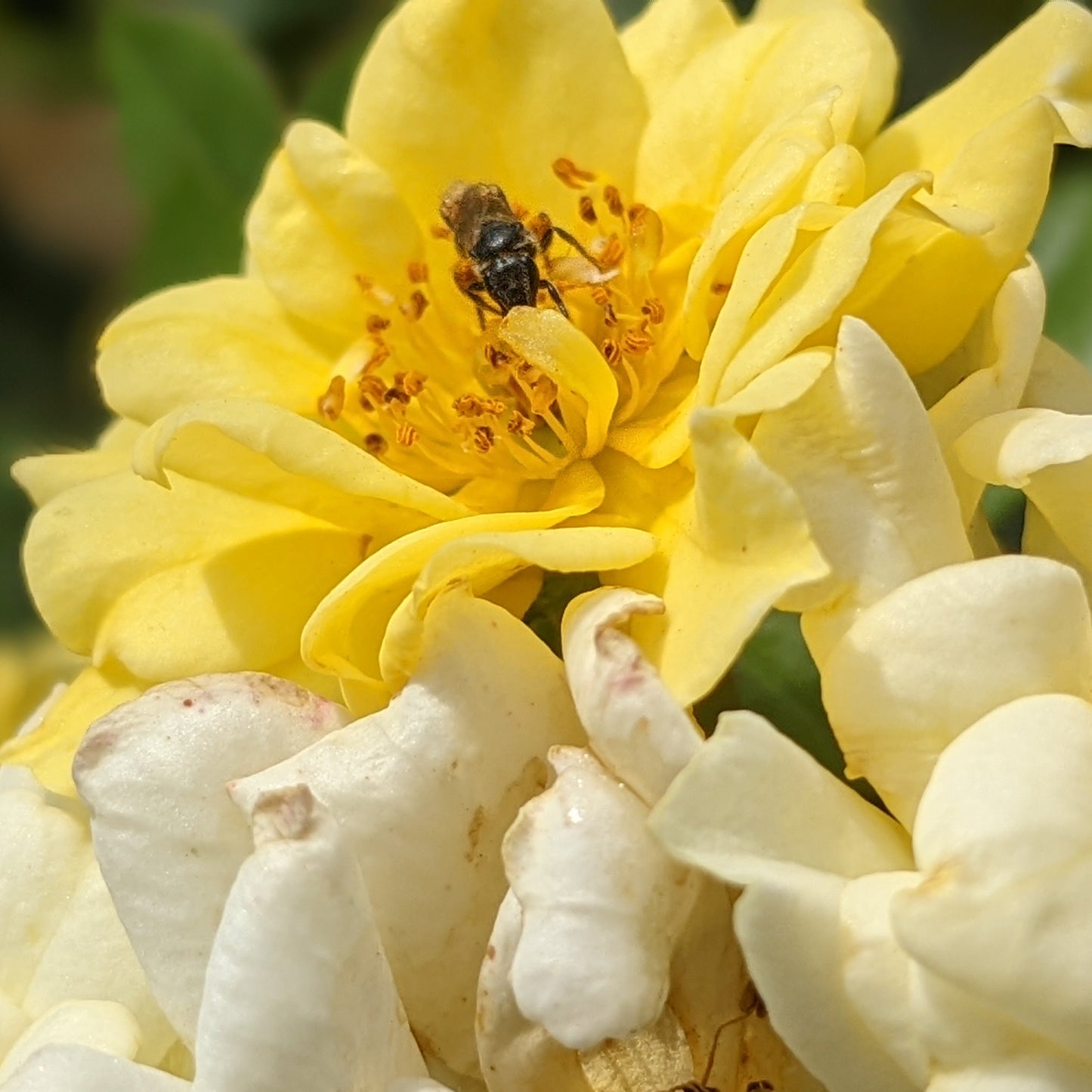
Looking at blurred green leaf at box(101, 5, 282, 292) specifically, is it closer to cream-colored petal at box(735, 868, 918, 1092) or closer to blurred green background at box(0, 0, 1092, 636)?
blurred green background at box(0, 0, 1092, 636)

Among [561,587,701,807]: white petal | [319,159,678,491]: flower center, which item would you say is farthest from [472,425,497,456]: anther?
[561,587,701,807]: white petal

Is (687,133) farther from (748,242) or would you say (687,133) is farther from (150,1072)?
(150,1072)

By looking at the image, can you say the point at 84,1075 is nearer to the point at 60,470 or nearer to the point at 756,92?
the point at 60,470

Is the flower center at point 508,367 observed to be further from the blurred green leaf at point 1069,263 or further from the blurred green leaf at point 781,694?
the blurred green leaf at point 1069,263

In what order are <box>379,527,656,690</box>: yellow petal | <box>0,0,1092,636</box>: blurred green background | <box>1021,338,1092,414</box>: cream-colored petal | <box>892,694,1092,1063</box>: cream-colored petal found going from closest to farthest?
<box>892,694,1092,1063</box>: cream-colored petal, <box>379,527,656,690</box>: yellow petal, <box>1021,338,1092,414</box>: cream-colored petal, <box>0,0,1092,636</box>: blurred green background

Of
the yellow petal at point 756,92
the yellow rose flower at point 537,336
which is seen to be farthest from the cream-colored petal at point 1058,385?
the yellow petal at point 756,92

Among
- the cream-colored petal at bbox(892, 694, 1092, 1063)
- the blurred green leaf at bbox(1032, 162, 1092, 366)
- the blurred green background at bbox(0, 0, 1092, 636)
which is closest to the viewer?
the cream-colored petal at bbox(892, 694, 1092, 1063)

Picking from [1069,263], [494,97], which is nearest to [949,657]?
Answer: [494,97]
